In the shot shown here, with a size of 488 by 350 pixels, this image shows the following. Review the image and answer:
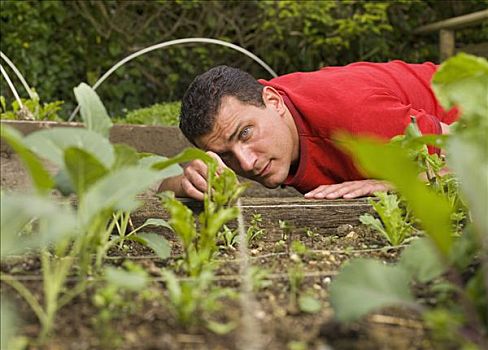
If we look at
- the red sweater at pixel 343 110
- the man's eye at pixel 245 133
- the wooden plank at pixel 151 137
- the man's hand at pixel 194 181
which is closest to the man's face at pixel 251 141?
the man's eye at pixel 245 133

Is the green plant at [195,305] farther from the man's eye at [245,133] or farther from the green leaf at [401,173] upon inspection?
the man's eye at [245,133]

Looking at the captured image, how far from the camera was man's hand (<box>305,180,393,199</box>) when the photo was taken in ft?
6.34

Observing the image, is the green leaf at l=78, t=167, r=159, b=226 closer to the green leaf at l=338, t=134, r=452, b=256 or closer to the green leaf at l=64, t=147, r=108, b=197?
the green leaf at l=64, t=147, r=108, b=197

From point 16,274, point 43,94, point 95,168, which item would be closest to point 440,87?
point 95,168

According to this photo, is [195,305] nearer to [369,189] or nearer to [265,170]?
[369,189]

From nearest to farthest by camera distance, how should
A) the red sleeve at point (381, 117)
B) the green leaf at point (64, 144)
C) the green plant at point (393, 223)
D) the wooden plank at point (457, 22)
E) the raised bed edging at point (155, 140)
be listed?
the green leaf at point (64, 144), the green plant at point (393, 223), the red sleeve at point (381, 117), the raised bed edging at point (155, 140), the wooden plank at point (457, 22)

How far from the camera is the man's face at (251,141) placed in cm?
234

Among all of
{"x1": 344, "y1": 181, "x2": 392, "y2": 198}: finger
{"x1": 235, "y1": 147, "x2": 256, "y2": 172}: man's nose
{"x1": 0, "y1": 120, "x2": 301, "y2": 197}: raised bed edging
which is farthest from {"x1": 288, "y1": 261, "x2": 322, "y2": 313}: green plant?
{"x1": 0, "y1": 120, "x2": 301, "y2": 197}: raised bed edging

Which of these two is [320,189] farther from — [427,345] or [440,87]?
[427,345]

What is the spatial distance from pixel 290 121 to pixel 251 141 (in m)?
0.30

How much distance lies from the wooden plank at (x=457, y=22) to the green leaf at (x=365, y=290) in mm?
4320

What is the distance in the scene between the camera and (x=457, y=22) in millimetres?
5277

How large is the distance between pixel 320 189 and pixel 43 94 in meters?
4.42

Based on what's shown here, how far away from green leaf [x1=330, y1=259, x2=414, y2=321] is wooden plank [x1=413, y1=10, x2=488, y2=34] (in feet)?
14.2
